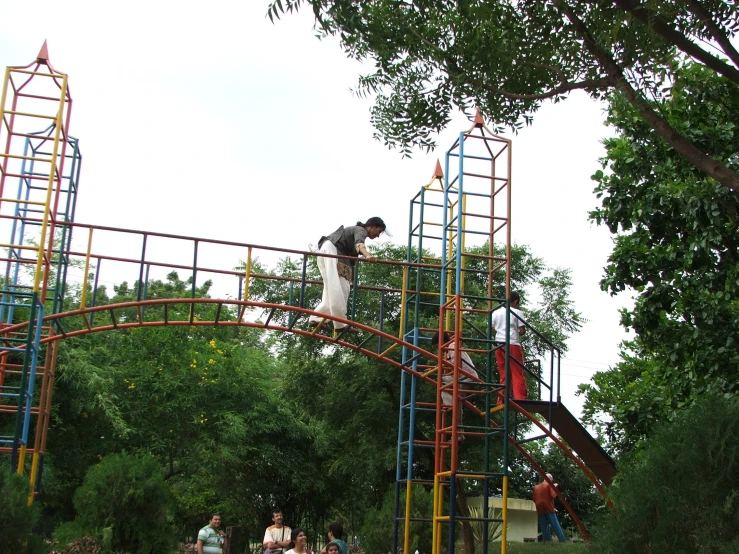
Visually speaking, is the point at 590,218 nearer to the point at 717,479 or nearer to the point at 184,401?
the point at 717,479

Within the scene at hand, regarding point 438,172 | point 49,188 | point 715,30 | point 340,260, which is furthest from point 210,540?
point 715,30

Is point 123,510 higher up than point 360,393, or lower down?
lower down

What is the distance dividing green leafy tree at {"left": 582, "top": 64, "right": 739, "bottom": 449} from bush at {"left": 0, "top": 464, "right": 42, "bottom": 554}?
837cm

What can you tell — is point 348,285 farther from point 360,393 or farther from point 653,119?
point 360,393

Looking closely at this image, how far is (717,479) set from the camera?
22.2 feet

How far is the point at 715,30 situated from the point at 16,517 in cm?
735

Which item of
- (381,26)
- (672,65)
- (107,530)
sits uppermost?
(381,26)

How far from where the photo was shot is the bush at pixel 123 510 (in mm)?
10414

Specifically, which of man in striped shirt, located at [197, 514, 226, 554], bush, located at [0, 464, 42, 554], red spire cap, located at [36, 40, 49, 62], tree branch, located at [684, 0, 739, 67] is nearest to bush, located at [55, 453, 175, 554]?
man in striped shirt, located at [197, 514, 226, 554]

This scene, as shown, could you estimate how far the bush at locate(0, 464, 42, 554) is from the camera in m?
A: 6.92

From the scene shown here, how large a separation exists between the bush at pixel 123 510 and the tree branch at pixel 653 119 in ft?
24.2

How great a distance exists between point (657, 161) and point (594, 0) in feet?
18.6

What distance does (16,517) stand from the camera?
6.98 metres

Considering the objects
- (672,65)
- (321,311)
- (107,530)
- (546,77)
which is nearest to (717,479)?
(672,65)
